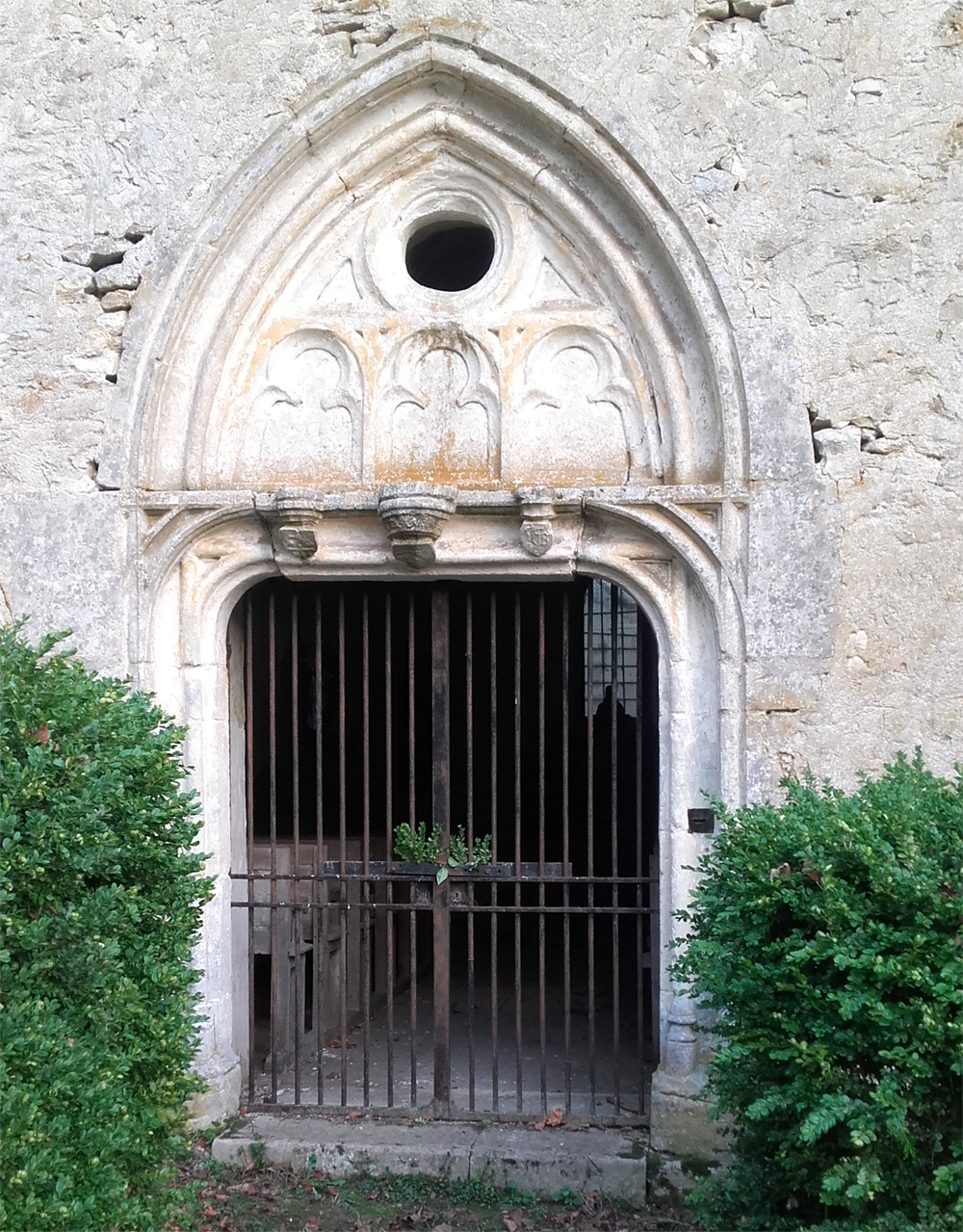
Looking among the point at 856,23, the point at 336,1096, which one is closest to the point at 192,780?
the point at 336,1096

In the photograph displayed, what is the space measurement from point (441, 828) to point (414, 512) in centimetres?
140

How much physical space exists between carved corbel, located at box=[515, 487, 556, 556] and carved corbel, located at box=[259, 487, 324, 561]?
2.71 ft

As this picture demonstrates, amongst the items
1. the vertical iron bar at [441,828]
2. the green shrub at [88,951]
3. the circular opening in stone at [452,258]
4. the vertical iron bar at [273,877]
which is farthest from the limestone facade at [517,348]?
the green shrub at [88,951]

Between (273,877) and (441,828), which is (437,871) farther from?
(273,877)

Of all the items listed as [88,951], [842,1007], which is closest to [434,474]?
[88,951]

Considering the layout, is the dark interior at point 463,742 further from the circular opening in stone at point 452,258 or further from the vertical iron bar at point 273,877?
the circular opening in stone at point 452,258

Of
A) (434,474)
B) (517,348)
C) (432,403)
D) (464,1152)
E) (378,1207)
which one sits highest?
(517,348)

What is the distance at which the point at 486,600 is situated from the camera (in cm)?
690

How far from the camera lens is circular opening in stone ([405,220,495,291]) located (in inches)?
212

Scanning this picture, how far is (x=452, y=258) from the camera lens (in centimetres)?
568

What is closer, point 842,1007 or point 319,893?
point 842,1007

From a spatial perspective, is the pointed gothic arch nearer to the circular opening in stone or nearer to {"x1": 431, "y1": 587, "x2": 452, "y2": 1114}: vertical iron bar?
{"x1": 431, "y1": 587, "x2": 452, "y2": 1114}: vertical iron bar

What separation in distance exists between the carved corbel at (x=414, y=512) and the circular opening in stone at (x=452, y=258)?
5.40ft

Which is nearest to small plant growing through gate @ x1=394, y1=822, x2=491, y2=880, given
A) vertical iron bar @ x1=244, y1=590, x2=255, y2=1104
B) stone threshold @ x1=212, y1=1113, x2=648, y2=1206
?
vertical iron bar @ x1=244, y1=590, x2=255, y2=1104
